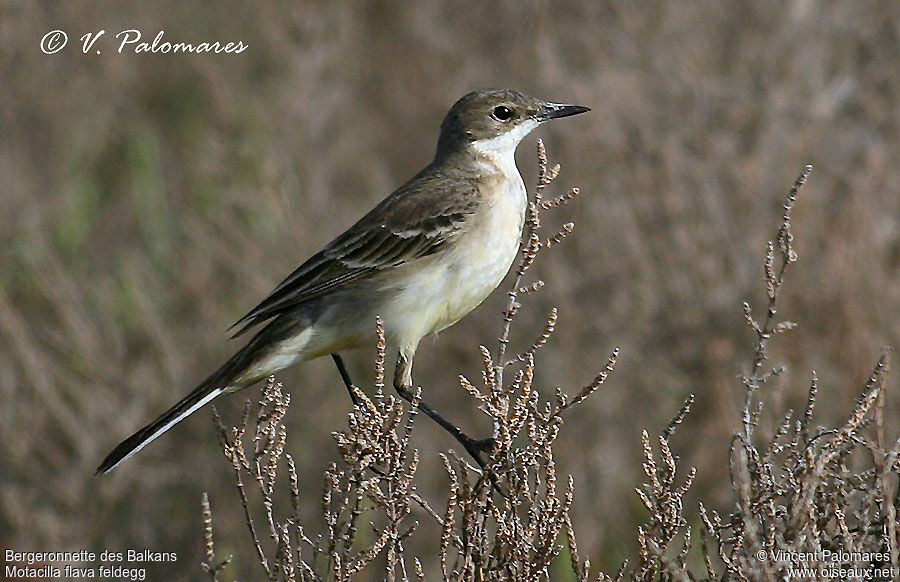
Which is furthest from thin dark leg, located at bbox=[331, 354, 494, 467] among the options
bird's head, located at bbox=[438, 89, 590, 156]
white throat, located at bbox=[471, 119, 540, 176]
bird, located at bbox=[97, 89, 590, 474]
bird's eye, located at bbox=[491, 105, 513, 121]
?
bird's eye, located at bbox=[491, 105, 513, 121]

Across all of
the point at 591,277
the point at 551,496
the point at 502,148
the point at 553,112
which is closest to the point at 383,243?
the point at 502,148

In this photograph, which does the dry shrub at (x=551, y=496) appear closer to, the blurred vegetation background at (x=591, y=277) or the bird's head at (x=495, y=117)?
the bird's head at (x=495, y=117)

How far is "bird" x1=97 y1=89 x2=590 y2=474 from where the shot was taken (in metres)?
4.90

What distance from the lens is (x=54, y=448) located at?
6.89m

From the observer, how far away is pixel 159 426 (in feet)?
14.5

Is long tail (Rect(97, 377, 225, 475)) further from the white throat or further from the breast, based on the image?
the white throat

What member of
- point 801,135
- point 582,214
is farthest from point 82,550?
point 801,135

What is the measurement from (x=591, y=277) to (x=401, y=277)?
240cm

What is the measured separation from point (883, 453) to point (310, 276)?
2767 mm

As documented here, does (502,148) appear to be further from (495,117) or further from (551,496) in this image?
(551,496)

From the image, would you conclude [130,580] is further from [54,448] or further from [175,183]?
[175,183]

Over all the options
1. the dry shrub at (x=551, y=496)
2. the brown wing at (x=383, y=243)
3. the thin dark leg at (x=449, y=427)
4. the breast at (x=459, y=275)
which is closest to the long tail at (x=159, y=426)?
the brown wing at (x=383, y=243)

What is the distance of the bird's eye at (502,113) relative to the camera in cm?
553

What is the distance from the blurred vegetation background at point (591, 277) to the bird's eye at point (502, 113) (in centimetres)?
158
